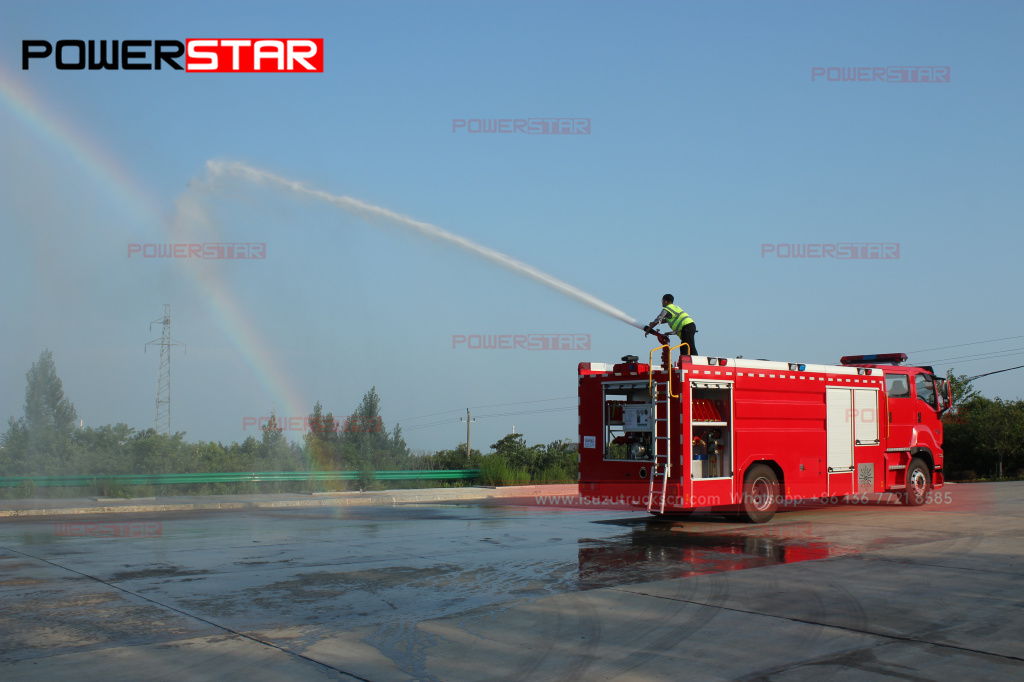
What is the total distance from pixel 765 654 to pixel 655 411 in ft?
23.1

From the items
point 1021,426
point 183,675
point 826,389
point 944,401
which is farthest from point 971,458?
point 183,675

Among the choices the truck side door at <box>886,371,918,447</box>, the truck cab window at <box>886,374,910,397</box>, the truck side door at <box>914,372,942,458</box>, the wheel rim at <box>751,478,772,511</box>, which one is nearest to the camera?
the wheel rim at <box>751,478,772,511</box>

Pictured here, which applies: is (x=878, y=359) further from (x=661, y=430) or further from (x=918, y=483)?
(x=661, y=430)

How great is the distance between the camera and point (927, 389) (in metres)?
17.8

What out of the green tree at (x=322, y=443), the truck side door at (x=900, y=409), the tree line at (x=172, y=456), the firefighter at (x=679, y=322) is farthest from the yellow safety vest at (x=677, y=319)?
the green tree at (x=322, y=443)

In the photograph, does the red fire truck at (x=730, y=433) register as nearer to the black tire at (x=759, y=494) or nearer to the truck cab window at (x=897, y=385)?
the black tire at (x=759, y=494)

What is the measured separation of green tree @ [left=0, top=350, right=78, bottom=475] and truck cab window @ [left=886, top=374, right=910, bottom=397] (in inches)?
871

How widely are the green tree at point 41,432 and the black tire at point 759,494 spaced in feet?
65.5

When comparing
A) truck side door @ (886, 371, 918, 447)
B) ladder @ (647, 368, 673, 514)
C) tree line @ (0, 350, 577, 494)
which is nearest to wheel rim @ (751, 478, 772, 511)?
ladder @ (647, 368, 673, 514)

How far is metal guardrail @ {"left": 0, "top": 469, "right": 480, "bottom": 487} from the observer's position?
1992cm

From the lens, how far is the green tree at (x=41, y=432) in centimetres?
2545

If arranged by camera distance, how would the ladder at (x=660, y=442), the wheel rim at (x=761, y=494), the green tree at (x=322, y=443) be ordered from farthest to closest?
the green tree at (x=322, y=443), the wheel rim at (x=761, y=494), the ladder at (x=660, y=442)

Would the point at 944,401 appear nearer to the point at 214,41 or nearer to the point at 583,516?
the point at 583,516

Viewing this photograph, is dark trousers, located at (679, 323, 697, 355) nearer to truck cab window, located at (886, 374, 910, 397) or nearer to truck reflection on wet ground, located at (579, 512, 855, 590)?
truck reflection on wet ground, located at (579, 512, 855, 590)
